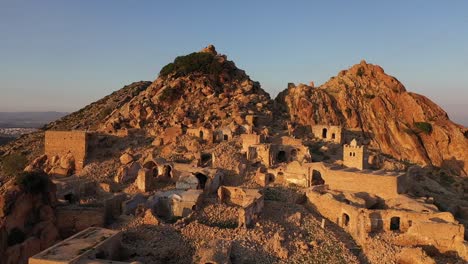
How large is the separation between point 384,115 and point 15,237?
143ft

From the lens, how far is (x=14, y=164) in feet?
136

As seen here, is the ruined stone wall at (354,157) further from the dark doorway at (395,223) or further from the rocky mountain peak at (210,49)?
the rocky mountain peak at (210,49)

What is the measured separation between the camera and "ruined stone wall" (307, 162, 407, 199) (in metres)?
25.3

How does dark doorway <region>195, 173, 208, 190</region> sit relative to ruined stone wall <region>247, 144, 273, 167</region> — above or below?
below

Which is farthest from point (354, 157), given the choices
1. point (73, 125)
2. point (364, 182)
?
point (73, 125)

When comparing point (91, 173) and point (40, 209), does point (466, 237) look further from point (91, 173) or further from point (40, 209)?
point (91, 173)

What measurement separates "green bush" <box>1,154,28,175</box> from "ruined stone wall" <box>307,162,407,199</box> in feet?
92.2

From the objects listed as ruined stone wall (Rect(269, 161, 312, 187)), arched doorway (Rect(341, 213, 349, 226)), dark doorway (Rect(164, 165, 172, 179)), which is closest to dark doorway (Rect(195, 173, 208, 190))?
dark doorway (Rect(164, 165, 172, 179))

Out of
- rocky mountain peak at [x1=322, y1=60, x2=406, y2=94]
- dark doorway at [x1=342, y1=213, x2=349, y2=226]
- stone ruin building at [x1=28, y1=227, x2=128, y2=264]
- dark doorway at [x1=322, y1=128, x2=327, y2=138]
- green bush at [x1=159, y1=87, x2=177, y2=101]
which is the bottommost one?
stone ruin building at [x1=28, y1=227, x2=128, y2=264]

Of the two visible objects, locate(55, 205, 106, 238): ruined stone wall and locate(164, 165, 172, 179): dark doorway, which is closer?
locate(55, 205, 106, 238): ruined stone wall

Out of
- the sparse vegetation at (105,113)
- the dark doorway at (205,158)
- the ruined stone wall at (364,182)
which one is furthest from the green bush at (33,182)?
the sparse vegetation at (105,113)

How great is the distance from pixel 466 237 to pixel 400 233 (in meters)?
3.17

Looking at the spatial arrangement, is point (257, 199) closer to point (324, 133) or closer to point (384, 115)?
point (324, 133)

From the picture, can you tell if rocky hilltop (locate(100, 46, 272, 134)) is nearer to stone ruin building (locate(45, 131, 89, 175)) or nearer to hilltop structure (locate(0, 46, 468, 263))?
hilltop structure (locate(0, 46, 468, 263))
